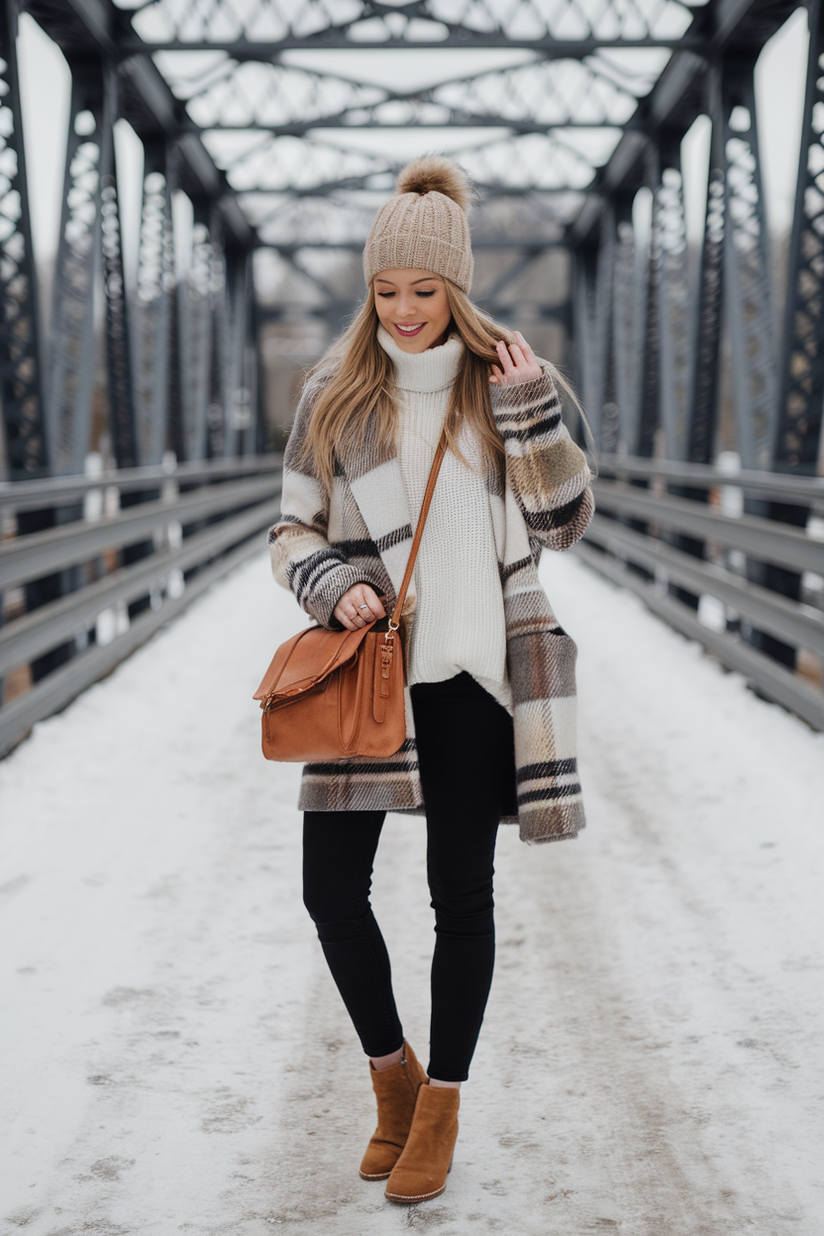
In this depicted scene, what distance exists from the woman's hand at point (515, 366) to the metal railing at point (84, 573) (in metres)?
3.17

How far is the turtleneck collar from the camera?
2.10 m

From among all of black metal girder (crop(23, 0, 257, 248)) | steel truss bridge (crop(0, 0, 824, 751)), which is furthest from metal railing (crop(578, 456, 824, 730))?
black metal girder (crop(23, 0, 257, 248))

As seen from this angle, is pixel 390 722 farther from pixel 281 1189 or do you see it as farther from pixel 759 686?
pixel 759 686

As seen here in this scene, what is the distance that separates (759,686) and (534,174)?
11.4m

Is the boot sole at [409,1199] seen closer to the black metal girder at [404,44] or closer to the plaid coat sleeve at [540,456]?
the plaid coat sleeve at [540,456]

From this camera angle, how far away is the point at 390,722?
1968 mm

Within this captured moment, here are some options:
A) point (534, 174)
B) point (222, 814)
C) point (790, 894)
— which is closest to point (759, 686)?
point (790, 894)

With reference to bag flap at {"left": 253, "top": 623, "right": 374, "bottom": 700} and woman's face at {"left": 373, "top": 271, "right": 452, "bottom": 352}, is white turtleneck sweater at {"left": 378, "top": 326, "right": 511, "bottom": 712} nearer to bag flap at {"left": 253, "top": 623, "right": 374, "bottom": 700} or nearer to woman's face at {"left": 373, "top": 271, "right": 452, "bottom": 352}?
woman's face at {"left": 373, "top": 271, "right": 452, "bottom": 352}

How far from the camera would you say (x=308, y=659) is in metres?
2.02

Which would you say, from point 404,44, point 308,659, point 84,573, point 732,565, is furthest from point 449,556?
point 404,44

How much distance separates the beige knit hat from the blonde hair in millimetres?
43

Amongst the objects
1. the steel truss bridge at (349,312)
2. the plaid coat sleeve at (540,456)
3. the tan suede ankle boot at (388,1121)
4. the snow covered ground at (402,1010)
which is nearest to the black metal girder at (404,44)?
the steel truss bridge at (349,312)

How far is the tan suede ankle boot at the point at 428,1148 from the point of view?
2045mm

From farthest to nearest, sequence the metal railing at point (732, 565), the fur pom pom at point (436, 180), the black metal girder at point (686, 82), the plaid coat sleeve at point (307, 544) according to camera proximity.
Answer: the black metal girder at point (686, 82) < the metal railing at point (732, 565) < the fur pom pom at point (436, 180) < the plaid coat sleeve at point (307, 544)
